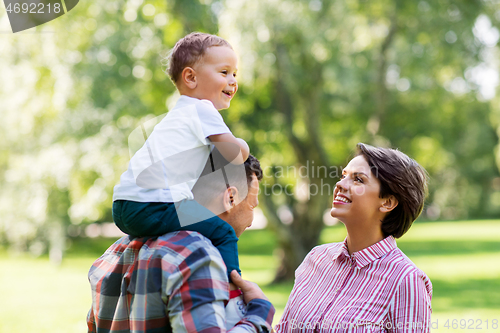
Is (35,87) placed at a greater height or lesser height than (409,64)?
greater

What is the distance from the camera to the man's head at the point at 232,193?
175 centimetres

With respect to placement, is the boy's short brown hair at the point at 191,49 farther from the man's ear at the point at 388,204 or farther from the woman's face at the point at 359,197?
the man's ear at the point at 388,204

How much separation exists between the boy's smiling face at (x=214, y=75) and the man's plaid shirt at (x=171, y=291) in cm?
74

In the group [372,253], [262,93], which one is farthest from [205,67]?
[262,93]

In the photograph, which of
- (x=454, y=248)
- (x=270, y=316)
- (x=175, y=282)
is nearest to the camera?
(x=175, y=282)

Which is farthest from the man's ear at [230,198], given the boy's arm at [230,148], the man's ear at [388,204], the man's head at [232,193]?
the man's ear at [388,204]

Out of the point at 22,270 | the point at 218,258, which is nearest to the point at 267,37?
the point at 218,258

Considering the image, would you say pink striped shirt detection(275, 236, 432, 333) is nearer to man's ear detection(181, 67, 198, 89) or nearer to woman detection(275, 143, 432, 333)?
woman detection(275, 143, 432, 333)

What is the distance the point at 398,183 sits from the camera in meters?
2.17

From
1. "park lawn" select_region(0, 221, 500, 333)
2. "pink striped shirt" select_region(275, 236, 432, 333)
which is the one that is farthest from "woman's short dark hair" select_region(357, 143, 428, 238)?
"park lawn" select_region(0, 221, 500, 333)

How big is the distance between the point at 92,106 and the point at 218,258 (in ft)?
32.9

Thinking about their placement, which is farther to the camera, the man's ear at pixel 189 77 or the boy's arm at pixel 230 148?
the man's ear at pixel 189 77

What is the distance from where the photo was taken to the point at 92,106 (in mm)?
10727

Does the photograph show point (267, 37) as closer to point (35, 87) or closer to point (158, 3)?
point (158, 3)
